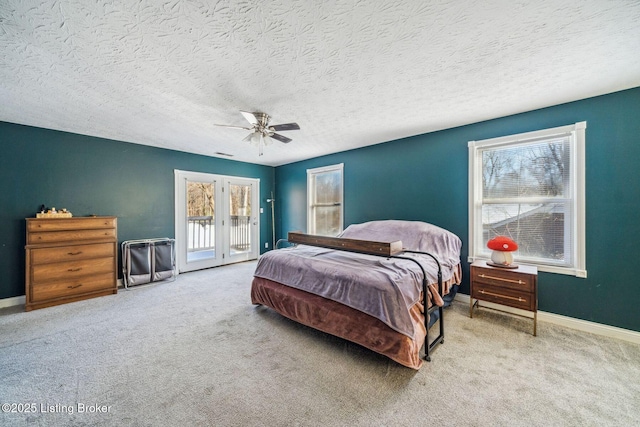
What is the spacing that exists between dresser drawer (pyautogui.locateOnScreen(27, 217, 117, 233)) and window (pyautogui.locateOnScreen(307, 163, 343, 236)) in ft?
12.0

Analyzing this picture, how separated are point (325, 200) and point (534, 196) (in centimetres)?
353

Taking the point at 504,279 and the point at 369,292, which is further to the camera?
the point at 504,279

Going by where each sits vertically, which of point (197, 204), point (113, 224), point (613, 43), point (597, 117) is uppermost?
point (613, 43)

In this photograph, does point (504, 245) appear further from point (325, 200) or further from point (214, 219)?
point (214, 219)

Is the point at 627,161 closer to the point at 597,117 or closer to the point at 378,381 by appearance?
the point at 597,117

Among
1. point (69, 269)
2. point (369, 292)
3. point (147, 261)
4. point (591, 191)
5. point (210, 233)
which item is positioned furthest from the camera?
point (210, 233)

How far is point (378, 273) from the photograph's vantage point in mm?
2082

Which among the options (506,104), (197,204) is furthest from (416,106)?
(197,204)

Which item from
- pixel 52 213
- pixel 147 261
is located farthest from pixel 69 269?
pixel 147 261

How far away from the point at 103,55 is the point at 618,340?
537cm

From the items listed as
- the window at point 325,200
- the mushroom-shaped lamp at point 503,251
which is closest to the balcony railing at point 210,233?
the window at point 325,200

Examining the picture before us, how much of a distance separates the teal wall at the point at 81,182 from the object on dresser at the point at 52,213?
0.08 meters

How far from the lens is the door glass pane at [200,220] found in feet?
16.4

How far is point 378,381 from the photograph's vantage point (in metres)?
1.80
